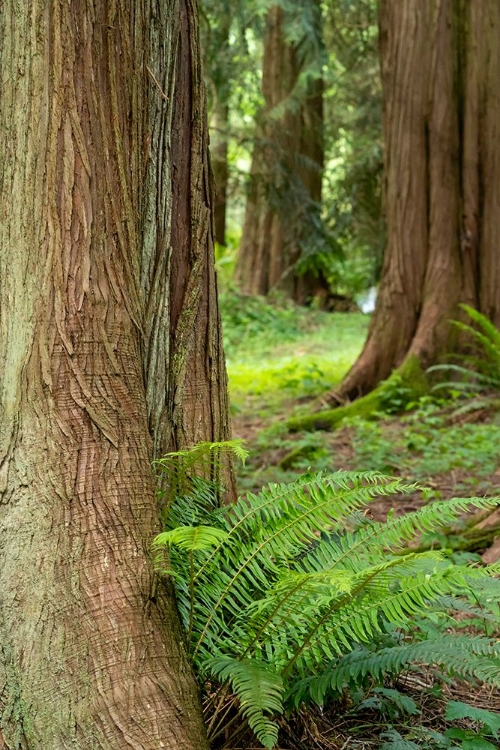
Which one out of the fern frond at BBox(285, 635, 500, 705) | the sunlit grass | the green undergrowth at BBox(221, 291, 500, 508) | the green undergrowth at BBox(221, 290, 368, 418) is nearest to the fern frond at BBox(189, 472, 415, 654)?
the fern frond at BBox(285, 635, 500, 705)

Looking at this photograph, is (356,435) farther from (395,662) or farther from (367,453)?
(395,662)

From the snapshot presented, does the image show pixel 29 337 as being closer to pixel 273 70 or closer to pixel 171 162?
pixel 171 162

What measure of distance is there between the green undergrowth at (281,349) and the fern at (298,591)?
5.99 meters

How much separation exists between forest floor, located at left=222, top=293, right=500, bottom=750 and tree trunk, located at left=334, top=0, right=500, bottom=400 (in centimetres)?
82

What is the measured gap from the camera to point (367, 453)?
625 centimetres

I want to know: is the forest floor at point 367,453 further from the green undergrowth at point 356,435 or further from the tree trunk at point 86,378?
the tree trunk at point 86,378

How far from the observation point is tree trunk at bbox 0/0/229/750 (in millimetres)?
2098

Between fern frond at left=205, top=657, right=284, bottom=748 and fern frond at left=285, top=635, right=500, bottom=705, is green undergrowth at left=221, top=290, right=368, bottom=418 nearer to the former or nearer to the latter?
fern frond at left=285, top=635, right=500, bottom=705

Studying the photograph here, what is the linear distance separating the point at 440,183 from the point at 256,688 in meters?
6.67

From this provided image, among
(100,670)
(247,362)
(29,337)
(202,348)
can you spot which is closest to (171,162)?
(202,348)

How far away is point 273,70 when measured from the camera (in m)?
16.8

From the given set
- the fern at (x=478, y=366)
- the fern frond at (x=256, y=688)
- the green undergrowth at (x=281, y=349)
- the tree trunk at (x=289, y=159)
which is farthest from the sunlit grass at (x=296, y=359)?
the fern frond at (x=256, y=688)

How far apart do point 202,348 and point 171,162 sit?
636 mm

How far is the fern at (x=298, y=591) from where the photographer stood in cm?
215
